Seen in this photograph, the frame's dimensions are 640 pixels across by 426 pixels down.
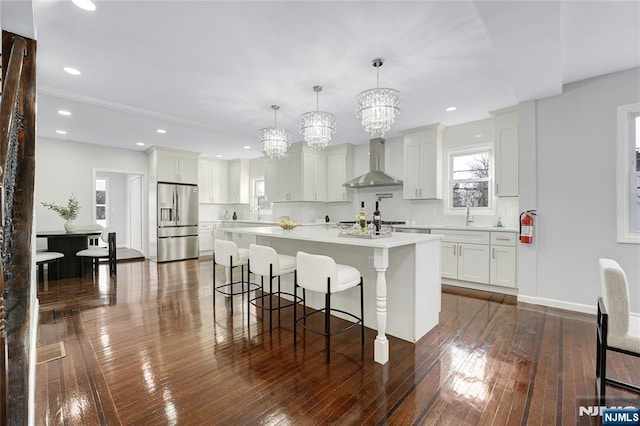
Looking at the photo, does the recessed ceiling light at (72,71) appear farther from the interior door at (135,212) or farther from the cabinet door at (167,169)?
the interior door at (135,212)

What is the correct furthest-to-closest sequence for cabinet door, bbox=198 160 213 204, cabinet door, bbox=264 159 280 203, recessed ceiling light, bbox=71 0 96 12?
cabinet door, bbox=198 160 213 204 → cabinet door, bbox=264 159 280 203 → recessed ceiling light, bbox=71 0 96 12

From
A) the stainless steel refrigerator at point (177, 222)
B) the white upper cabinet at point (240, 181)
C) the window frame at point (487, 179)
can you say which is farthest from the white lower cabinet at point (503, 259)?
the stainless steel refrigerator at point (177, 222)

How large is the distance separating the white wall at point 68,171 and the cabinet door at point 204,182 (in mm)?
1738

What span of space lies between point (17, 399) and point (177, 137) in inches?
220

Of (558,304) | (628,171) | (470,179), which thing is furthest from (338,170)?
(628,171)

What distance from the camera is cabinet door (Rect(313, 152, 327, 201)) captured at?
6.62m

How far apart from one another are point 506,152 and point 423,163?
1293 mm

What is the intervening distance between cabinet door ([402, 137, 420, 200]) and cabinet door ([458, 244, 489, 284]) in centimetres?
134

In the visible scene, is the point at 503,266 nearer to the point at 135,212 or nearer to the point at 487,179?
the point at 487,179

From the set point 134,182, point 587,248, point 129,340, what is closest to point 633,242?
point 587,248

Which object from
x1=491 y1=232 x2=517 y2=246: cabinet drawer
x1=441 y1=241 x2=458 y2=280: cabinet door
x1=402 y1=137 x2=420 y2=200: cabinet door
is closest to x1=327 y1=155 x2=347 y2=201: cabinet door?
x1=402 y1=137 x2=420 y2=200: cabinet door

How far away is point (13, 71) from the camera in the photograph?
1.25 m

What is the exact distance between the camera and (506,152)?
4.30 meters

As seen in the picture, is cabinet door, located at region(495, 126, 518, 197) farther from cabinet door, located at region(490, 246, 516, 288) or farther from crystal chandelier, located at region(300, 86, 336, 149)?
crystal chandelier, located at region(300, 86, 336, 149)
